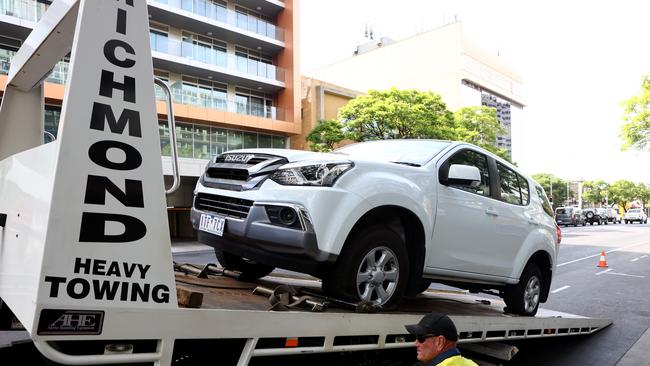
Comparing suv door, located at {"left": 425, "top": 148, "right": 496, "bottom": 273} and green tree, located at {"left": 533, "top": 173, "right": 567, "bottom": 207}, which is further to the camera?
green tree, located at {"left": 533, "top": 173, "right": 567, "bottom": 207}

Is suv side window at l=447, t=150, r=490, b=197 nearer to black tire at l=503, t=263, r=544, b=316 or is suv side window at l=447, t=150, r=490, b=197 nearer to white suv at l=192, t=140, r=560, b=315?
white suv at l=192, t=140, r=560, b=315

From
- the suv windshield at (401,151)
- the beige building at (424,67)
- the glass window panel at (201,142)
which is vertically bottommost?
the suv windshield at (401,151)

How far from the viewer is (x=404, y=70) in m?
65.4

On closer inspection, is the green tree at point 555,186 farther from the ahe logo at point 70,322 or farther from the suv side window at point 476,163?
the ahe logo at point 70,322

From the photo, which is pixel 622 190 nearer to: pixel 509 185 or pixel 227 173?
pixel 509 185

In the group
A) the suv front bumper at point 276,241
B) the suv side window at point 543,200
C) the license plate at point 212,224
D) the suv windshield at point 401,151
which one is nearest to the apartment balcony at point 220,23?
the suv windshield at point 401,151

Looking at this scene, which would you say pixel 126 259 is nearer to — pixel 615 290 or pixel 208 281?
pixel 208 281

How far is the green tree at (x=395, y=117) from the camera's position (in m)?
28.2

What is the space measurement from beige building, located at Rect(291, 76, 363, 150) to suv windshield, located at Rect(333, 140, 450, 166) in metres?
27.3

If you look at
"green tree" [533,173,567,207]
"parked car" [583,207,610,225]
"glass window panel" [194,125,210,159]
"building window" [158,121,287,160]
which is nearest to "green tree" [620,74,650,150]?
"building window" [158,121,287,160]

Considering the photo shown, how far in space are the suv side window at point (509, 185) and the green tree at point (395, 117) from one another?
23.0 meters

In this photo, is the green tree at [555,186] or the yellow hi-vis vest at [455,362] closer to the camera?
the yellow hi-vis vest at [455,362]

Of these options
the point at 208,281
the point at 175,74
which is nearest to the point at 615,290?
the point at 208,281

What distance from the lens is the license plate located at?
3332 mm
